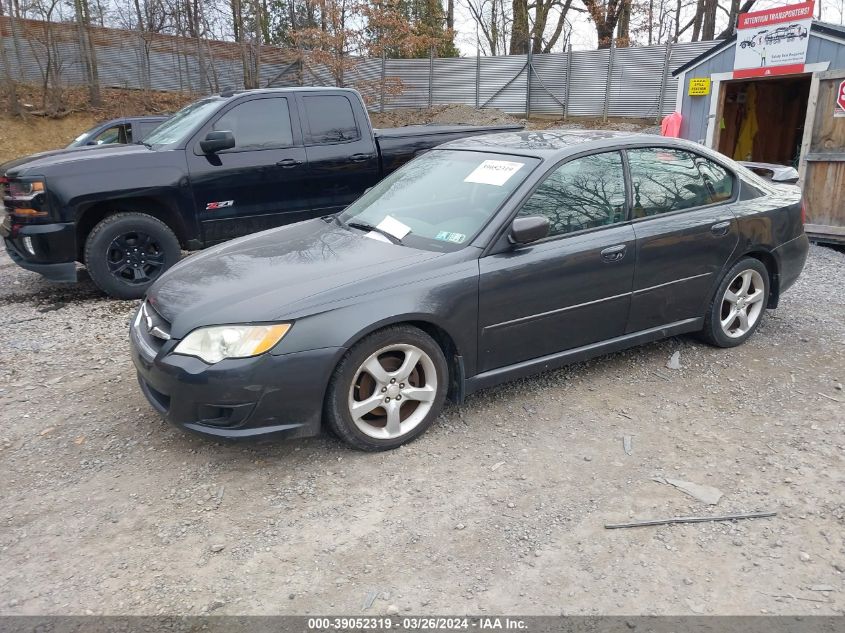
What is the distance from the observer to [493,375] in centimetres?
381

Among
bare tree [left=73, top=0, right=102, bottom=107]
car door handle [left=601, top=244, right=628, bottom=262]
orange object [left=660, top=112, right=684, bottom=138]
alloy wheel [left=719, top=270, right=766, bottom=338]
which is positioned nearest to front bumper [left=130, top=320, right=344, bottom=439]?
car door handle [left=601, top=244, right=628, bottom=262]

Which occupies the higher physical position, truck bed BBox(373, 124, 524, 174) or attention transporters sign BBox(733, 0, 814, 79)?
attention transporters sign BBox(733, 0, 814, 79)

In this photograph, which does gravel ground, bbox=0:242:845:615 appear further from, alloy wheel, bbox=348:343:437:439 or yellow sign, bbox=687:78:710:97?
yellow sign, bbox=687:78:710:97

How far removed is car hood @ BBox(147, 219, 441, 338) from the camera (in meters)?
3.25

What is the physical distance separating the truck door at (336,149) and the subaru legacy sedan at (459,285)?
2489mm

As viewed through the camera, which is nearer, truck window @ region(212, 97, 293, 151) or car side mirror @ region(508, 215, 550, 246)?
car side mirror @ region(508, 215, 550, 246)

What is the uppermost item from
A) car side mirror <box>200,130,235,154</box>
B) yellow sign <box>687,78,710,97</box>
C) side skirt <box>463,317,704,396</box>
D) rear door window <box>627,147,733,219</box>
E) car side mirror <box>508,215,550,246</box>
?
yellow sign <box>687,78,710,97</box>

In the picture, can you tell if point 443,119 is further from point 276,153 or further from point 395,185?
point 395,185

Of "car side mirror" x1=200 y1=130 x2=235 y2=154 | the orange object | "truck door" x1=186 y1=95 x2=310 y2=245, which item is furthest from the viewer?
the orange object

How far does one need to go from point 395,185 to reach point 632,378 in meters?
2.09

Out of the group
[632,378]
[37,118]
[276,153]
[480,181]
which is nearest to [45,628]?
[480,181]

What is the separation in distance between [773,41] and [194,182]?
8.27m

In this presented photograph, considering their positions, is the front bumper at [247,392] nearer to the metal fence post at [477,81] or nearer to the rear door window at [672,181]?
the rear door window at [672,181]

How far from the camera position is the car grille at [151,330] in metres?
3.40
